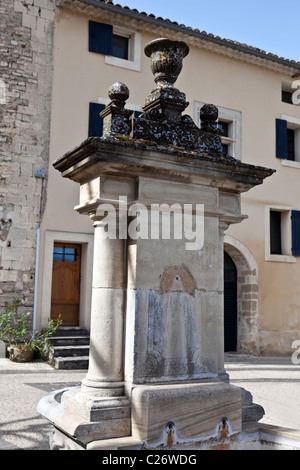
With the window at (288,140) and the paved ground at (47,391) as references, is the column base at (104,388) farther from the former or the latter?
the window at (288,140)

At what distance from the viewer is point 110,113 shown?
325 cm

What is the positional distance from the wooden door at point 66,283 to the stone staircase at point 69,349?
372 millimetres

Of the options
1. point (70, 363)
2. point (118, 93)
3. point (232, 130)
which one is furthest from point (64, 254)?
point (118, 93)

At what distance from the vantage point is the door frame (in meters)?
9.24

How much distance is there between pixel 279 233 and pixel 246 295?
6.36 ft

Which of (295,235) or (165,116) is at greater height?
(295,235)

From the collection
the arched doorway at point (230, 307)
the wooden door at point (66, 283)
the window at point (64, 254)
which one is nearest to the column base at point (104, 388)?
the wooden door at point (66, 283)

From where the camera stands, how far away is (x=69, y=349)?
8570 millimetres

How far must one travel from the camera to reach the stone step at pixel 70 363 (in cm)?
796

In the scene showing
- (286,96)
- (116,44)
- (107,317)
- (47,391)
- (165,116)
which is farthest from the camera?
(286,96)

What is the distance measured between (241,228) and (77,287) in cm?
407

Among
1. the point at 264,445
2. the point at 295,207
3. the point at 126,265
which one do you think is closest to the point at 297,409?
the point at 264,445

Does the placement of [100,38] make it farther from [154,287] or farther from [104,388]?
[104,388]

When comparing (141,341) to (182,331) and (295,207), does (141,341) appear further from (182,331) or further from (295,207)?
(295,207)
